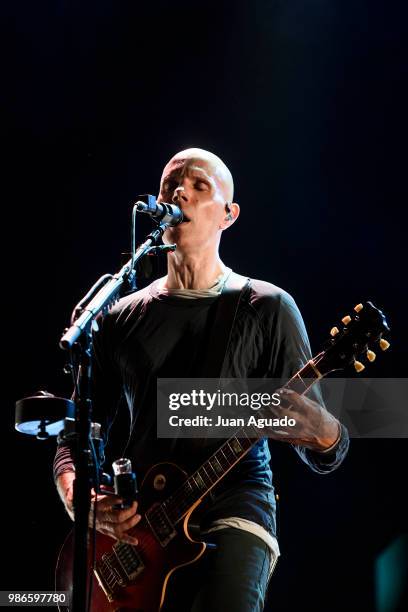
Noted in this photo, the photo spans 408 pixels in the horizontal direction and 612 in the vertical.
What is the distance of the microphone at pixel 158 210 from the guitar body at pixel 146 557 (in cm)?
96

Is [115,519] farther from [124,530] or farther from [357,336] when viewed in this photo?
[357,336]

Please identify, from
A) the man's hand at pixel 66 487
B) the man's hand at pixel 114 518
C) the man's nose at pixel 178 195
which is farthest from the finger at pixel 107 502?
the man's nose at pixel 178 195

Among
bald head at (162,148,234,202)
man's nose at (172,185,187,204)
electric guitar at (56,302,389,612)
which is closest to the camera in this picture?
electric guitar at (56,302,389,612)

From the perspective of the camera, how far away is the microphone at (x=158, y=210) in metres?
2.51

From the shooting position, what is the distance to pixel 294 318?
3.03 m

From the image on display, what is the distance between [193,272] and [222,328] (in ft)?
1.37

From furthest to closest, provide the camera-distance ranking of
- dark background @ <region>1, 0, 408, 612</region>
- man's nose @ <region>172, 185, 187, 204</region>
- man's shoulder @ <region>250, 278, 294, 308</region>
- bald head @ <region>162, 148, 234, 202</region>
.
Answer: dark background @ <region>1, 0, 408, 612</region>, bald head @ <region>162, 148, 234, 202</region>, man's nose @ <region>172, 185, 187, 204</region>, man's shoulder @ <region>250, 278, 294, 308</region>

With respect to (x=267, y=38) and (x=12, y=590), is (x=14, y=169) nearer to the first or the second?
(x=267, y=38)

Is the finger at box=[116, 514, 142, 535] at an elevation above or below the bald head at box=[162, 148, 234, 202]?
below

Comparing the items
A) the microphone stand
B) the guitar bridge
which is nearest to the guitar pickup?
the guitar bridge

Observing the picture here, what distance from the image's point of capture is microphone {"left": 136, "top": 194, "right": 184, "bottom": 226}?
2508 millimetres

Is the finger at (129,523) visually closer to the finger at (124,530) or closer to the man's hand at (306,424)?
the finger at (124,530)

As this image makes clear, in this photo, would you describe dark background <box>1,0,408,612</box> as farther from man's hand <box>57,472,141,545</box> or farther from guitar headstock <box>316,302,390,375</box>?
man's hand <box>57,472,141,545</box>

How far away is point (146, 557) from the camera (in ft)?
8.60
